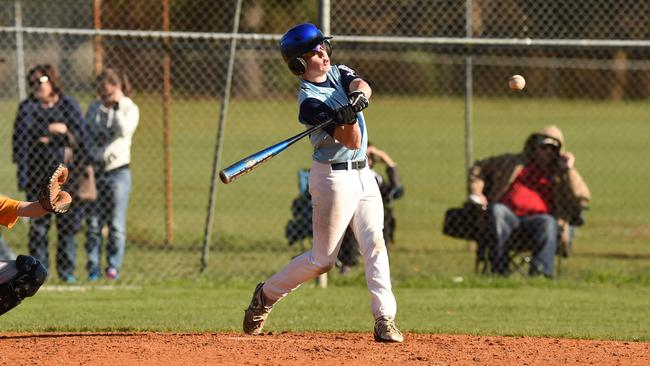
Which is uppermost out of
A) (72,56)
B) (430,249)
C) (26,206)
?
(72,56)

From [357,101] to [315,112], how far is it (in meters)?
0.25

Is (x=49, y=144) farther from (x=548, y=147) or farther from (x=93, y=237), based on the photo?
(x=548, y=147)

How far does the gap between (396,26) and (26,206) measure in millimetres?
6228

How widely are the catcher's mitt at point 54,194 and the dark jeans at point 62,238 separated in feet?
14.7

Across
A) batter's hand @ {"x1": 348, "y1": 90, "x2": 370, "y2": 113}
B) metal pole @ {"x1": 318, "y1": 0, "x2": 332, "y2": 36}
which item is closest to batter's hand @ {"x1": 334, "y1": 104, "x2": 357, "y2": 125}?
batter's hand @ {"x1": 348, "y1": 90, "x2": 370, "y2": 113}

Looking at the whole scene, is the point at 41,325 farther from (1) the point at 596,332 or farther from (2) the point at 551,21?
(2) the point at 551,21

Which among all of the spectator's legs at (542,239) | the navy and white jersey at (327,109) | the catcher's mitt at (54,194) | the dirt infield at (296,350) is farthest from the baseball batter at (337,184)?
the spectator's legs at (542,239)

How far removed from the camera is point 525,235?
1090 cm

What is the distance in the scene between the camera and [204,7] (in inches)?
568

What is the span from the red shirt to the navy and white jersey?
14.3ft

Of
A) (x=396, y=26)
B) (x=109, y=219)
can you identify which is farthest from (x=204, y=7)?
(x=109, y=219)

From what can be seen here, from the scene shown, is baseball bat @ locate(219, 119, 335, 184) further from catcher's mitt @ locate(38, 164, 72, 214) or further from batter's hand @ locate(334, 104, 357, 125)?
catcher's mitt @ locate(38, 164, 72, 214)

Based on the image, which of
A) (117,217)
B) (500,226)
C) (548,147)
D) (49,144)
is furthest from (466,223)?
(49,144)

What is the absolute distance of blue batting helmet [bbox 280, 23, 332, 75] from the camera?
6.78 m
